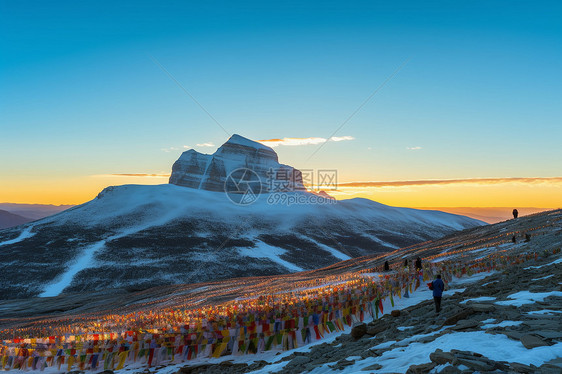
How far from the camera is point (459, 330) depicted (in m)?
11.1

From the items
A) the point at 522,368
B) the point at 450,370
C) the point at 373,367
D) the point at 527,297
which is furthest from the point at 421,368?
the point at 527,297

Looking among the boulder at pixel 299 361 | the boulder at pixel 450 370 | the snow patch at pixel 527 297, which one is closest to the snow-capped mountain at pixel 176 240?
the boulder at pixel 299 361

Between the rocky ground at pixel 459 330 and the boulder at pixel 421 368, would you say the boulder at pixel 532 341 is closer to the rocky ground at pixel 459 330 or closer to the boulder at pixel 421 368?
the rocky ground at pixel 459 330

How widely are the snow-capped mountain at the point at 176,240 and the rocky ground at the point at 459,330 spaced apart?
231ft

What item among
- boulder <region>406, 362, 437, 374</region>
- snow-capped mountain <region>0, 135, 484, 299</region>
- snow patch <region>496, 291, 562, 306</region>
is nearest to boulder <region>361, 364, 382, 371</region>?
boulder <region>406, 362, 437, 374</region>

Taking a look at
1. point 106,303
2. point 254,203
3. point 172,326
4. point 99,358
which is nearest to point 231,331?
point 172,326

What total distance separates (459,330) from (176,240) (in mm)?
105229

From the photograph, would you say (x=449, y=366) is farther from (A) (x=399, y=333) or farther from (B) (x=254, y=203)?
(B) (x=254, y=203)

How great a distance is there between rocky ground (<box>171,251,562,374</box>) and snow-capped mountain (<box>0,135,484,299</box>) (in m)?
70.4

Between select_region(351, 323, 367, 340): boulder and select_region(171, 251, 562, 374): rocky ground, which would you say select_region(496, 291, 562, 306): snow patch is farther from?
select_region(351, 323, 367, 340): boulder

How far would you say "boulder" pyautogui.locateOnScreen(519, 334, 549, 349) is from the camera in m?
8.71

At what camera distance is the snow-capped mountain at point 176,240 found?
3275 inches

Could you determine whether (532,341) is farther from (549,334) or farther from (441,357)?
(441,357)

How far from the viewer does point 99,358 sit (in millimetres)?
19422
